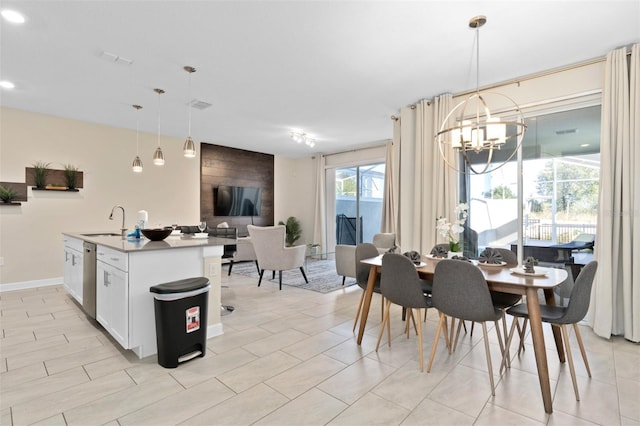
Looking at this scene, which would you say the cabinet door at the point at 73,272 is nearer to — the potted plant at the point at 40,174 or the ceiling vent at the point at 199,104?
the potted plant at the point at 40,174

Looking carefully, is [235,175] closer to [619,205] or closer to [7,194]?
[7,194]

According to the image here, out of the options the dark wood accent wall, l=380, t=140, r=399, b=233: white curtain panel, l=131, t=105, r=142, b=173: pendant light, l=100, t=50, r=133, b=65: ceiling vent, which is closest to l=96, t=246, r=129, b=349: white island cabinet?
l=131, t=105, r=142, b=173: pendant light

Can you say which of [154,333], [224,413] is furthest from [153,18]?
[224,413]

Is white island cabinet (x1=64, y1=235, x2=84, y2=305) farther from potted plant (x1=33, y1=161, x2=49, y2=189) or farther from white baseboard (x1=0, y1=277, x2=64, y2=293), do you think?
potted plant (x1=33, y1=161, x2=49, y2=189)

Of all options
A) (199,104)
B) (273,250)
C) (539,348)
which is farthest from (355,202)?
(539,348)

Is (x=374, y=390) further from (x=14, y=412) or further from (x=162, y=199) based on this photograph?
(x=162, y=199)

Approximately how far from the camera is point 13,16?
2545mm

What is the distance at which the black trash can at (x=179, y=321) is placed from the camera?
7.87 feet

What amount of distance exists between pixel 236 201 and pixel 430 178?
4.78 m

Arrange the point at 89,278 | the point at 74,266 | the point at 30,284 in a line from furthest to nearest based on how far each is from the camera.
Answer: the point at 30,284
the point at 74,266
the point at 89,278

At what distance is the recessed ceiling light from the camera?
8.19 feet

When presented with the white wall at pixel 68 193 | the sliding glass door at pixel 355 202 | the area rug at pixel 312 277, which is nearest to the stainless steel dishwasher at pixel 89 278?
the white wall at pixel 68 193

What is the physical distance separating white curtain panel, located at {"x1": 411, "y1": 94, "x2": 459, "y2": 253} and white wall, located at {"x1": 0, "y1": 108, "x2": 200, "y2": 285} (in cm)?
487

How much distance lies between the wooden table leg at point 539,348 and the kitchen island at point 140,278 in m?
2.60
